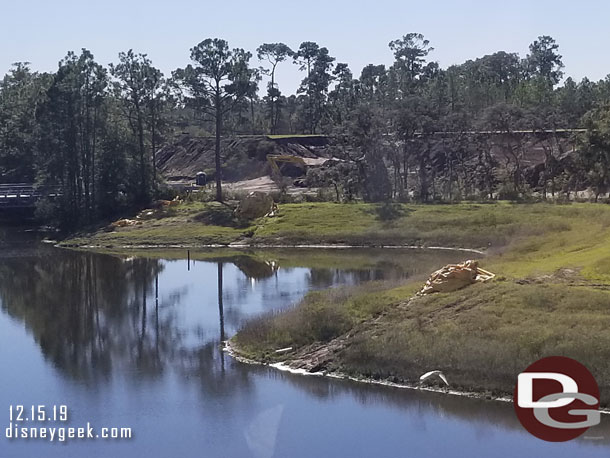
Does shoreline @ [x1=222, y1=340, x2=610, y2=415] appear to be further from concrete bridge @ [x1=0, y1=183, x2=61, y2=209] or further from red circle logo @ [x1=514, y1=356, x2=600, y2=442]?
concrete bridge @ [x1=0, y1=183, x2=61, y2=209]

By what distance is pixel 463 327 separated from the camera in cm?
2920

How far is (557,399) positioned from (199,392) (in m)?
10.1

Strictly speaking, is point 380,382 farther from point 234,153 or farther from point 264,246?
point 234,153

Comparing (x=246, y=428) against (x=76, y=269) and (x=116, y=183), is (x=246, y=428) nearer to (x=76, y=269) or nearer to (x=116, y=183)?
(x=76, y=269)

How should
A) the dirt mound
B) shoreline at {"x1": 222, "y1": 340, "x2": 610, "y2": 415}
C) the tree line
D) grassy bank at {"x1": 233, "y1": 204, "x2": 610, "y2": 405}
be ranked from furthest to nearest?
Result: the dirt mound, the tree line, grassy bank at {"x1": 233, "y1": 204, "x2": 610, "y2": 405}, shoreline at {"x1": 222, "y1": 340, "x2": 610, "y2": 415}

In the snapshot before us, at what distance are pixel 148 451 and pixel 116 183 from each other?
52934mm

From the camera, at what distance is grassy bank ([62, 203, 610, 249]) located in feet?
189

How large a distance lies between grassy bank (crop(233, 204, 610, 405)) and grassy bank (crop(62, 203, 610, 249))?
56.7 ft

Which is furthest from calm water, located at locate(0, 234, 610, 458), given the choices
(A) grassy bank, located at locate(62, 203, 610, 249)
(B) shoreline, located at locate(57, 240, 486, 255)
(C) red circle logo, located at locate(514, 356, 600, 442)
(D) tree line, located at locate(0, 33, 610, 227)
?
(D) tree line, located at locate(0, 33, 610, 227)

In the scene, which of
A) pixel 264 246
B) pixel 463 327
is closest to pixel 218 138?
pixel 264 246

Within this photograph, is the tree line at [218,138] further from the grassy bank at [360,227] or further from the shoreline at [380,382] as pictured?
the shoreline at [380,382]

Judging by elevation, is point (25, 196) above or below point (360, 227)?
above

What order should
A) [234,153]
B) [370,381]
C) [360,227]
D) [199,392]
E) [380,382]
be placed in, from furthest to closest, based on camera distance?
1. [234,153]
2. [360,227]
3. [199,392]
4. [370,381]
5. [380,382]

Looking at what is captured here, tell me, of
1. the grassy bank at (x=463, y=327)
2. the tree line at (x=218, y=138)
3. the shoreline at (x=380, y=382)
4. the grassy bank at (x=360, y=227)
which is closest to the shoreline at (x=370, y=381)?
the shoreline at (x=380, y=382)
